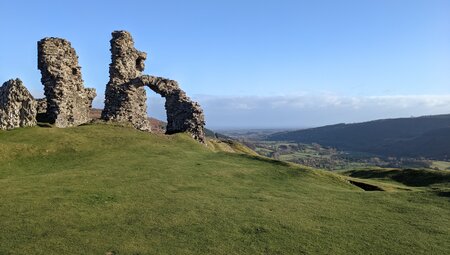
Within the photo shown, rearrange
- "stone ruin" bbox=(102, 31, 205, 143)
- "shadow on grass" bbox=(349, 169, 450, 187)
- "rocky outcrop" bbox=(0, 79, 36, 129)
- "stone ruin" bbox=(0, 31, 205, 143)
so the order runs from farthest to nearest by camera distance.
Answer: "stone ruin" bbox=(102, 31, 205, 143) < "stone ruin" bbox=(0, 31, 205, 143) < "shadow on grass" bbox=(349, 169, 450, 187) < "rocky outcrop" bbox=(0, 79, 36, 129)

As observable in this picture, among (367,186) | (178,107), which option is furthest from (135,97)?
(367,186)

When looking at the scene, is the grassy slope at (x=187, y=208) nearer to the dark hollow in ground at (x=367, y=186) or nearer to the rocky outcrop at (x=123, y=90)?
the dark hollow in ground at (x=367, y=186)

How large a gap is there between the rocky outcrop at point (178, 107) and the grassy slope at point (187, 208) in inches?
546

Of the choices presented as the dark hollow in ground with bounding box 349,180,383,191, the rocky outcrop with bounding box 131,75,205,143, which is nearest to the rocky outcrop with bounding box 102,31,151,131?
the rocky outcrop with bounding box 131,75,205,143

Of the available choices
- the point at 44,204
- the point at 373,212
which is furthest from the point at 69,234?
the point at 373,212

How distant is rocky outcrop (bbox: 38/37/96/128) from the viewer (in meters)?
40.5

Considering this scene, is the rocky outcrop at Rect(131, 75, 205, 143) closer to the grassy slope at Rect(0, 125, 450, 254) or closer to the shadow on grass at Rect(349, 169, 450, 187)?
the grassy slope at Rect(0, 125, 450, 254)

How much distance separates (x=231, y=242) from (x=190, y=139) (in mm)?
28250

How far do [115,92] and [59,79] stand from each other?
22.0 feet

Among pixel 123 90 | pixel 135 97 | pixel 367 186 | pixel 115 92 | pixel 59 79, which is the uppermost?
pixel 59 79

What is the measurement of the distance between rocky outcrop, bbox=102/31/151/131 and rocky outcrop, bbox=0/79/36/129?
9893mm

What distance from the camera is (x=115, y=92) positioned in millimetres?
45875

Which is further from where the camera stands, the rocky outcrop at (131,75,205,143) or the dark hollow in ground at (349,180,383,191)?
the rocky outcrop at (131,75,205,143)

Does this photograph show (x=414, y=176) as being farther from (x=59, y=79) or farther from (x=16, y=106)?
(x=16, y=106)
